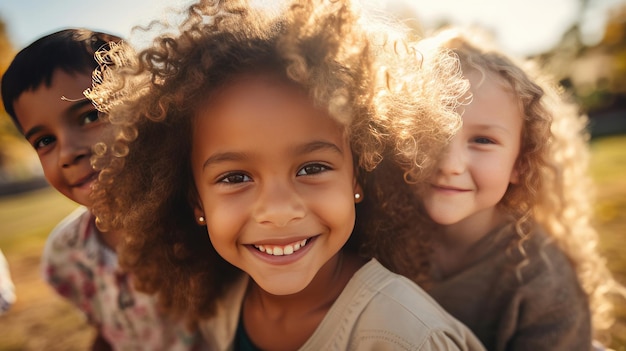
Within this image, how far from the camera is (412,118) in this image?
4.69 feet

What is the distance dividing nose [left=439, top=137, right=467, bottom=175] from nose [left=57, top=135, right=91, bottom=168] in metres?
1.32

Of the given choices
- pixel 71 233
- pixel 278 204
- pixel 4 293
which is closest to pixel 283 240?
pixel 278 204

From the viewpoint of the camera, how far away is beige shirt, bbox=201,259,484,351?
1374 mm

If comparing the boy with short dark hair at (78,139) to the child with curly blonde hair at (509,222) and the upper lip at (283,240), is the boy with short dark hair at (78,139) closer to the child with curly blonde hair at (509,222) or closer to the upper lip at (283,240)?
the upper lip at (283,240)

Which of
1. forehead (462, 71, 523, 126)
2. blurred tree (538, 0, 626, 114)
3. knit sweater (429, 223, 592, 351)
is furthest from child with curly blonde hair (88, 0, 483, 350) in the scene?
blurred tree (538, 0, 626, 114)

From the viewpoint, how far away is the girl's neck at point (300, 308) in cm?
165

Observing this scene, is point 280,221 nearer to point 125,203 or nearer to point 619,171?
point 125,203

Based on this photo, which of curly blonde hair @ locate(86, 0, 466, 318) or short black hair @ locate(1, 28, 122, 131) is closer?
curly blonde hair @ locate(86, 0, 466, 318)

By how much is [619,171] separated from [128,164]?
7833 mm

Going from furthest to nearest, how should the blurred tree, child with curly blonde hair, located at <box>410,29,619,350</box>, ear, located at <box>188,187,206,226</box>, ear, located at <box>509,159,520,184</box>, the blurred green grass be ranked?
the blurred tree < the blurred green grass < ear, located at <box>509,159,520,184</box> < child with curly blonde hair, located at <box>410,29,619,350</box> < ear, located at <box>188,187,206,226</box>

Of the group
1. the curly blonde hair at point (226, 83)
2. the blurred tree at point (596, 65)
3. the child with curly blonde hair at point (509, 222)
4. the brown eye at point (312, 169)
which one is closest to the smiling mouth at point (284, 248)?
the brown eye at point (312, 169)

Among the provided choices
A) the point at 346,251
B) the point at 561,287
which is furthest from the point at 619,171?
the point at 346,251

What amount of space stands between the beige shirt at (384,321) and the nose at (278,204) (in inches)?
16.4

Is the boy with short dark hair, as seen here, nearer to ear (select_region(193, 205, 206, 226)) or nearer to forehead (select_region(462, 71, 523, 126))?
ear (select_region(193, 205, 206, 226))
